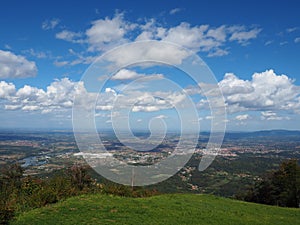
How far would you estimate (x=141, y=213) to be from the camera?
13.9 m

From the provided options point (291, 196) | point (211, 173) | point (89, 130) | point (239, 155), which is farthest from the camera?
point (239, 155)

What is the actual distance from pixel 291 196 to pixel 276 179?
323cm

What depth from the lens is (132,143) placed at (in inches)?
628

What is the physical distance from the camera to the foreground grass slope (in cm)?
1227

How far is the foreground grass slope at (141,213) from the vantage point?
1227cm

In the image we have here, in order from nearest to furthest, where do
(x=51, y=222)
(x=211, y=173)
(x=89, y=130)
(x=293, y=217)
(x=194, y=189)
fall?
(x=51, y=222) < (x=89, y=130) < (x=293, y=217) < (x=194, y=189) < (x=211, y=173)

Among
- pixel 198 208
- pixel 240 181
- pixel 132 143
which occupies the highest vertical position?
pixel 132 143

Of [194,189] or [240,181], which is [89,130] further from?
[240,181]

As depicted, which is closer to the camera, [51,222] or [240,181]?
[51,222]

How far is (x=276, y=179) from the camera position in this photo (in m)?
31.9

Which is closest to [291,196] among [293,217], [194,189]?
[293,217]

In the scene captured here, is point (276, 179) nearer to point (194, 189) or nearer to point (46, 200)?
point (46, 200)

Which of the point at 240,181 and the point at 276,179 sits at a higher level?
the point at 276,179

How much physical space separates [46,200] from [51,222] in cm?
425
